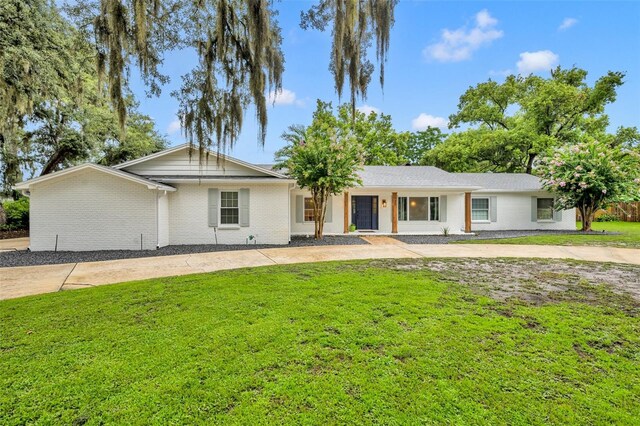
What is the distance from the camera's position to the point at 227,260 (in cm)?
787

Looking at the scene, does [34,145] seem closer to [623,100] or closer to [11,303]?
[11,303]

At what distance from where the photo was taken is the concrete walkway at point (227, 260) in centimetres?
581

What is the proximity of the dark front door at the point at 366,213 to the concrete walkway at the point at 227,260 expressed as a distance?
16.5ft

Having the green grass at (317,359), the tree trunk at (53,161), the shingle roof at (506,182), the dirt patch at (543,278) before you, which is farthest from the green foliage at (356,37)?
the tree trunk at (53,161)


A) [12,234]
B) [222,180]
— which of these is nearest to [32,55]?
[222,180]

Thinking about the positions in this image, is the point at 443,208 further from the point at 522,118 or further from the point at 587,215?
the point at 522,118

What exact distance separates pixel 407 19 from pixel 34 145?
20264mm

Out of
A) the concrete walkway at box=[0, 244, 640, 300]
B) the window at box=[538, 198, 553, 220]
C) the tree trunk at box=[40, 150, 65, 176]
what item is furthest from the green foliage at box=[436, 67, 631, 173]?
the tree trunk at box=[40, 150, 65, 176]

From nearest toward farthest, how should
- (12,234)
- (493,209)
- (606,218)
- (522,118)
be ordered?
(12,234)
(493,209)
(606,218)
(522,118)

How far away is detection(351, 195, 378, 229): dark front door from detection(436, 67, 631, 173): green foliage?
13.5m

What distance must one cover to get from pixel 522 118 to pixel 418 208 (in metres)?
17.3

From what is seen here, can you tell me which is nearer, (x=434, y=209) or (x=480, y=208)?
(x=434, y=209)

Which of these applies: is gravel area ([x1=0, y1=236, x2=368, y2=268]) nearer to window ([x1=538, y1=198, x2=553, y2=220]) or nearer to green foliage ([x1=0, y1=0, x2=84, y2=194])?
green foliage ([x1=0, y1=0, x2=84, y2=194])

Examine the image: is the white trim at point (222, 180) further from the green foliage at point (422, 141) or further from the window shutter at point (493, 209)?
the green foliage at point (422, 141)
